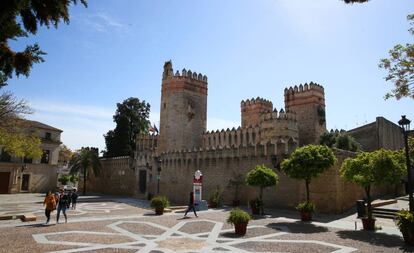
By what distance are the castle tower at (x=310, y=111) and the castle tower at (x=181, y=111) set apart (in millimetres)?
10999

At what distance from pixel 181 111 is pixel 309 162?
2180 centimetres

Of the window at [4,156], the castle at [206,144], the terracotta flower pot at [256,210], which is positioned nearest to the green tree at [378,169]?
the terracotta flower pot at [256,210]

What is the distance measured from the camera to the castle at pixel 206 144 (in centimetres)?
2358

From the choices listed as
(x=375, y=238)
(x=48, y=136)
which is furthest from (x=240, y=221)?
(x=48, y=136)

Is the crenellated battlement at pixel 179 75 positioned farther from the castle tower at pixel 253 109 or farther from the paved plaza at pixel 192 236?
the paved plaza at pixel 192 236

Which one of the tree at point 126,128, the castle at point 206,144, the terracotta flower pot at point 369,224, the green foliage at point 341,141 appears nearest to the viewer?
the terracotta flower pot at point 369,224

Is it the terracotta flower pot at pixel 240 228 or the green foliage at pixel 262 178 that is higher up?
the green foliage at pixel 262 178

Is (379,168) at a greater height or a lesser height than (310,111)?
lesser

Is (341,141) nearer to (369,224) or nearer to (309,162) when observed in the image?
(309,162)

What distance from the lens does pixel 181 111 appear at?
118ft

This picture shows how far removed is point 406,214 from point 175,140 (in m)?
27.2

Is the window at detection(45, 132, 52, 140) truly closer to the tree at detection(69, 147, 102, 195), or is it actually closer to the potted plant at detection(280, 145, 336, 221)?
the tree at detection(69, 147, 102, 195)

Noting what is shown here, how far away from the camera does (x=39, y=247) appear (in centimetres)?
985

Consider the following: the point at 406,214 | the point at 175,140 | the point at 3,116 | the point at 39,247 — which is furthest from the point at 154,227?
the point at 175,140
